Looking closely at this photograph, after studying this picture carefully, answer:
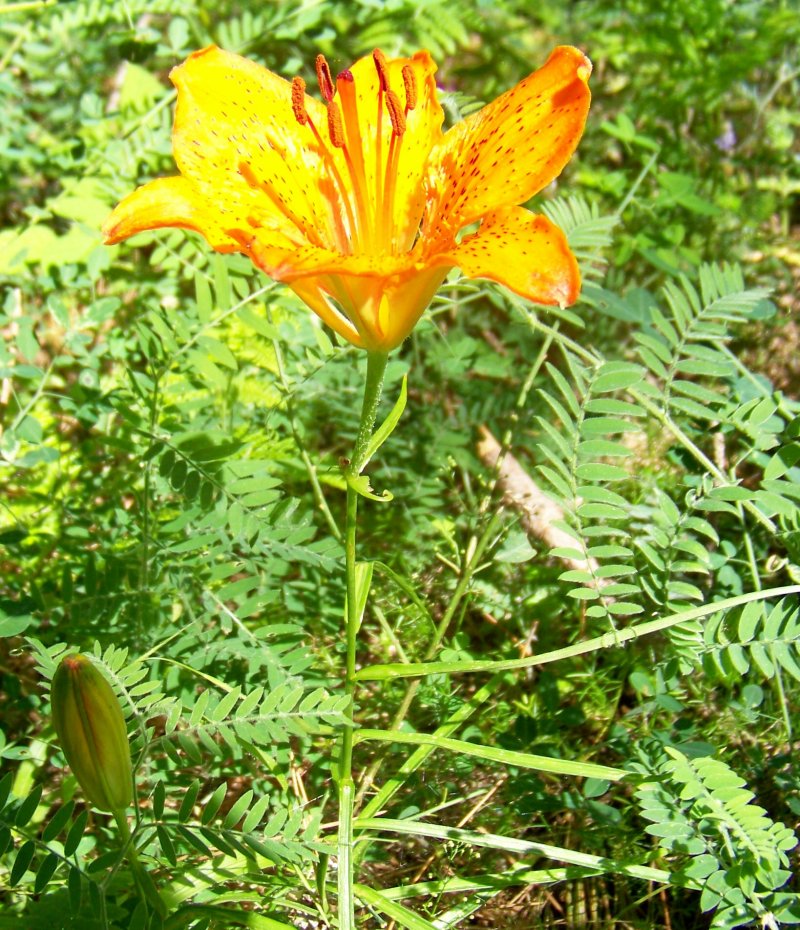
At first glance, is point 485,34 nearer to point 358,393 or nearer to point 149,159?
point 149,159

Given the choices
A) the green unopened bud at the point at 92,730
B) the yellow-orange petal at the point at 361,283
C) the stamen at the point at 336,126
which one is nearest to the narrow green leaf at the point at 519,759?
the green unopened bud at the point at 92,730

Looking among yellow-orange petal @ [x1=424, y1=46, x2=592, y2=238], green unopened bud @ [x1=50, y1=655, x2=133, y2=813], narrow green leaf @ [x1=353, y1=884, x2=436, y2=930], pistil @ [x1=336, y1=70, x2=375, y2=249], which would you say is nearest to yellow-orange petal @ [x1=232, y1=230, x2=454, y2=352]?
yellow-orange petal @ [x1=424, y1=46, x2=592, y2=238]

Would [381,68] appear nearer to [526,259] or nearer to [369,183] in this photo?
[369,183]

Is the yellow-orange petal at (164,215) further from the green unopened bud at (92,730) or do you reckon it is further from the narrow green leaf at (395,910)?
the narrow green leaf at (395,910)

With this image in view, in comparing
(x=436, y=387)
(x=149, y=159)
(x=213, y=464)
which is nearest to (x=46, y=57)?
(x=149, y=159)

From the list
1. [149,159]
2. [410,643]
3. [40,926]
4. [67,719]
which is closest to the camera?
[67,719]

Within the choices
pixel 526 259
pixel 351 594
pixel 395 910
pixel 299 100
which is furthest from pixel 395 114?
pixel 395 910

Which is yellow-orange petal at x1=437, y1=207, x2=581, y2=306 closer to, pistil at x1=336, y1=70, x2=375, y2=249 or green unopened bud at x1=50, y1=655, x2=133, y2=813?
Answer: pistil at x1=336, y1=70, x2=375, y2=249
